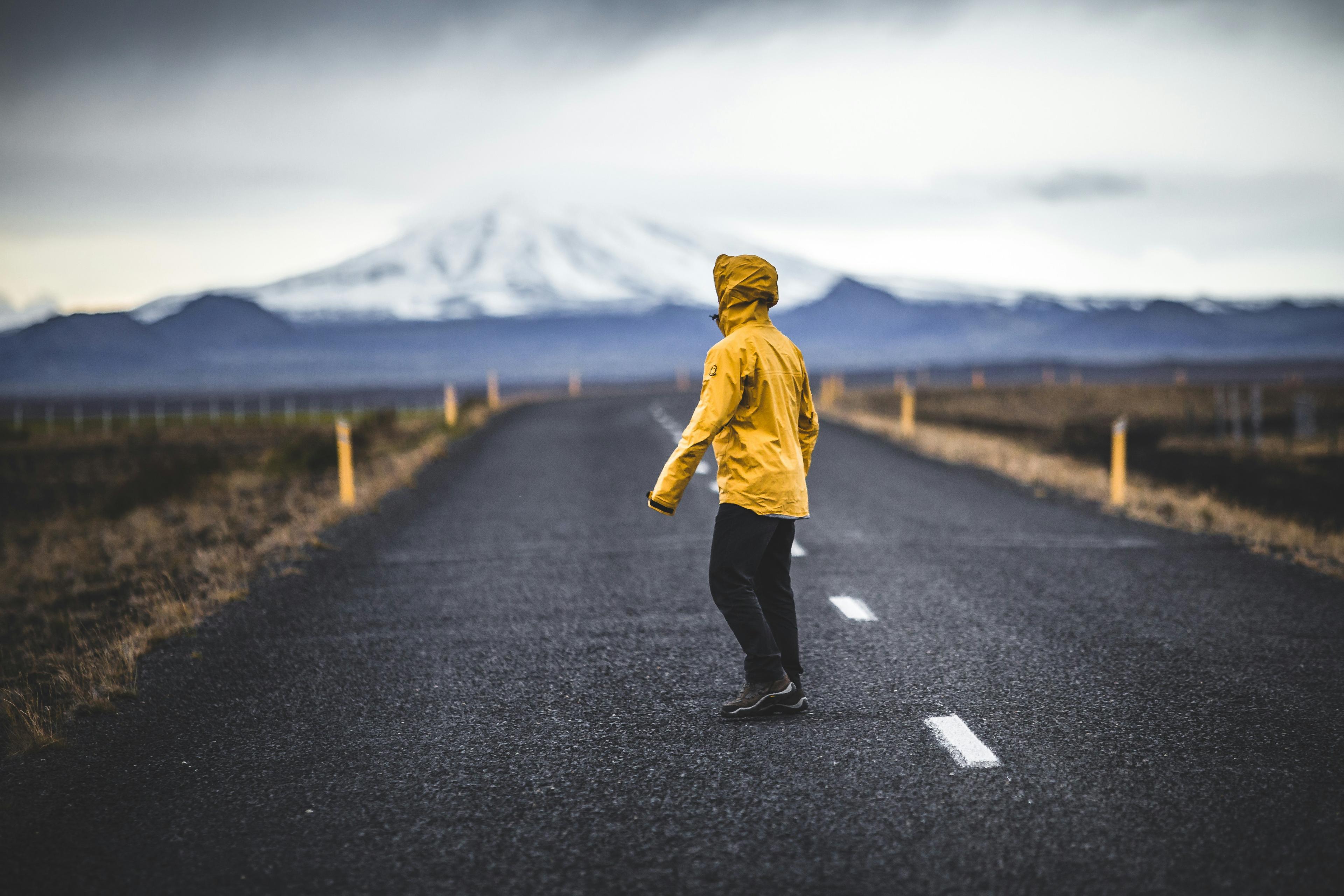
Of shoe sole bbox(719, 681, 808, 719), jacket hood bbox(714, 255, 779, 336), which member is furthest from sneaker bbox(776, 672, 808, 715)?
jacket hood bbox(714, 255, 779, 336)

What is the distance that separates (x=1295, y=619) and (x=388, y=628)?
5520 mm

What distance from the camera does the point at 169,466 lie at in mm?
19219

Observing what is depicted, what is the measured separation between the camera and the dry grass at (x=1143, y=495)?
8.75 meters

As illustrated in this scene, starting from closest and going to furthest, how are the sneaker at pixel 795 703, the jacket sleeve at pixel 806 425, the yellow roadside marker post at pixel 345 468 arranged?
1. the sneaker at pixel 795 703
2. the jacket sleeve at pixel 806 425
3. the yellow roadside marker post at pixel 345 468

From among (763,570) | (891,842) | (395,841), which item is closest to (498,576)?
(763,570)

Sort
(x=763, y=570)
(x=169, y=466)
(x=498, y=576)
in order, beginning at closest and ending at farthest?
1. (x=763, y=570)
2. (x=498, y=576)
3. (x=169, y=466)

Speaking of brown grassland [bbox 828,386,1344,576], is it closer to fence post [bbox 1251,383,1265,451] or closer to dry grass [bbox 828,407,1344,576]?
dry grass [bbox 828,407,1344,576]

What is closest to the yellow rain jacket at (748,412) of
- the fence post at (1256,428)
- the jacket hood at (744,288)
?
the jacket hood at (744,288)

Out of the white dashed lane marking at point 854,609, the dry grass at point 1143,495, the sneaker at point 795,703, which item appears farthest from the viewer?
the dry grass at point 1143,495

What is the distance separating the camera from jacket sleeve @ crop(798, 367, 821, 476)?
4664mm

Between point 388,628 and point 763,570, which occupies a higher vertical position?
point 763,570

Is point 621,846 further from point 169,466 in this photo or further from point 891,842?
point 169,466

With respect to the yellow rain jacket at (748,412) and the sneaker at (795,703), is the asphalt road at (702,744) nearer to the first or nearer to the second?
the sneaker at (795,703)

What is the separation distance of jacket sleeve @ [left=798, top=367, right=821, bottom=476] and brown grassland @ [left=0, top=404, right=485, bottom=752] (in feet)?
11.6
